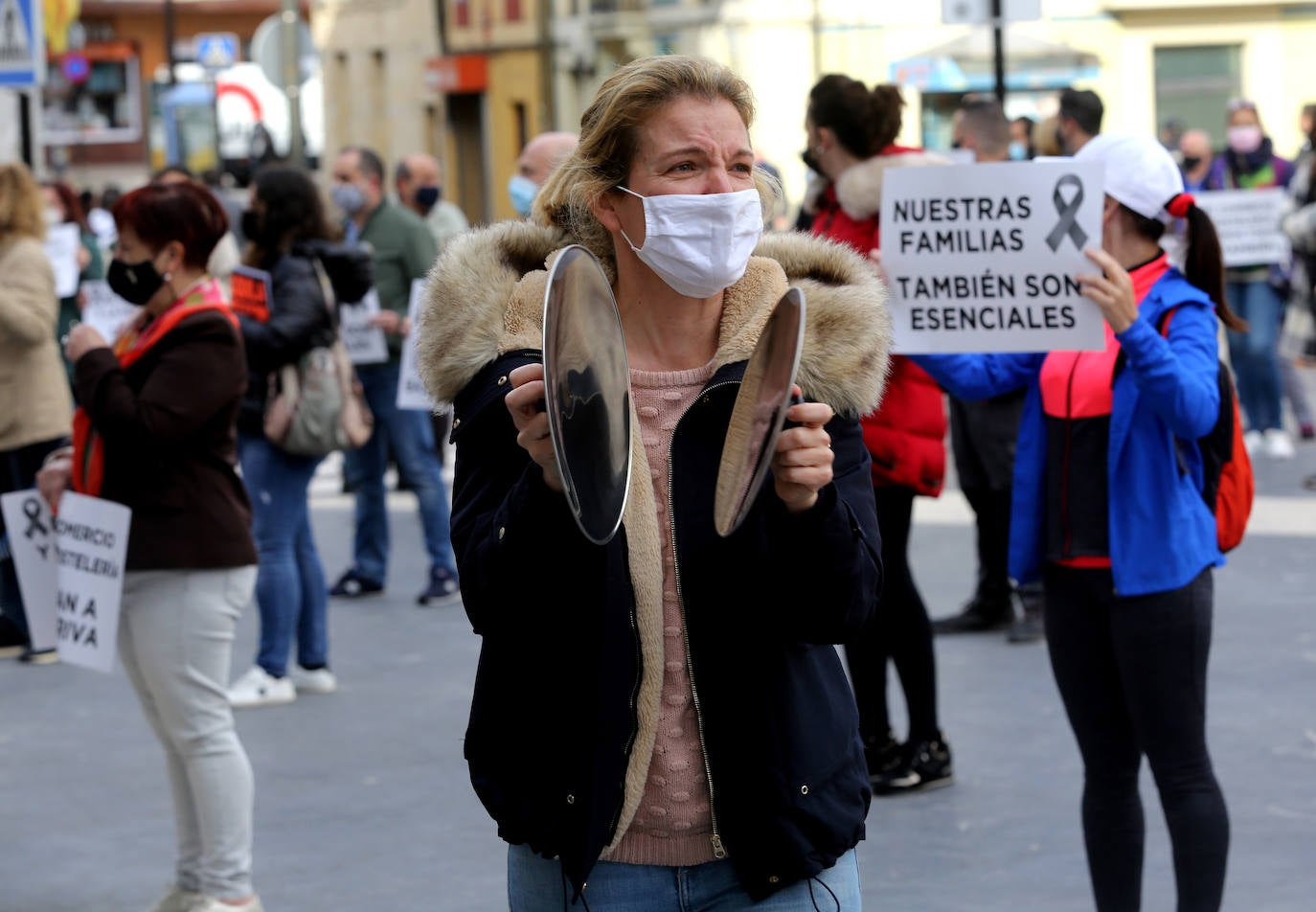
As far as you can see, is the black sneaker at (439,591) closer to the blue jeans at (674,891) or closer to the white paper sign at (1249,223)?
the white paper sign at (1249,223)

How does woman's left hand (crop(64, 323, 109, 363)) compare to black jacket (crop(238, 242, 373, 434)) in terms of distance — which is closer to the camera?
woman's left hand (crop(64, 323, 109, 363))

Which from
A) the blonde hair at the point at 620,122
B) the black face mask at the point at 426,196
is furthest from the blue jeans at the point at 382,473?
the blonde hair at the point at 620,122

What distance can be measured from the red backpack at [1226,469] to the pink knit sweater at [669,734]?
6.16 feet

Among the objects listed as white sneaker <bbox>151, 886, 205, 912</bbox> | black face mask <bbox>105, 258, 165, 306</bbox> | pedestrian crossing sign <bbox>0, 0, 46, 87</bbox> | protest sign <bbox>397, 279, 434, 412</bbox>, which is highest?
pedestrian crossing sign <bbox>0, 0, 46, 87</bbox>

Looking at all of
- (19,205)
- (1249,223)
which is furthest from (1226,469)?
(1249,223)

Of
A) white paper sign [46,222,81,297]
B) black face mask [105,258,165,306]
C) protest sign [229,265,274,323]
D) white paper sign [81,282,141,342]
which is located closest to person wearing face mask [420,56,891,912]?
black face mask [105,258,165,306]

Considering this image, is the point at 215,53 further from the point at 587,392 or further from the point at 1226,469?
the point at 587,392

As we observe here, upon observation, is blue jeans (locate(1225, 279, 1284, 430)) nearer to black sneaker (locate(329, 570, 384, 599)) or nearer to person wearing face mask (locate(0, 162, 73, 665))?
black sneaker (locate(329, 570, 384, 599))

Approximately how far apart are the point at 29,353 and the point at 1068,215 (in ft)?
17.5

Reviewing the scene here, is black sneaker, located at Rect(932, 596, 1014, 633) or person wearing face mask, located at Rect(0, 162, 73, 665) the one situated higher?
person wearing face mask, located at Rect(0, 162, 73, 665)

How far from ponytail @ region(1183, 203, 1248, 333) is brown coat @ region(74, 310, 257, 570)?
2.46 meters

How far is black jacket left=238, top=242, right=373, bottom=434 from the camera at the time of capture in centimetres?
756

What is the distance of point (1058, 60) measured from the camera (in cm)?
2956

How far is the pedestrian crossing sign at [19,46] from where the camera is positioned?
991 centimetres
